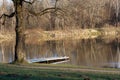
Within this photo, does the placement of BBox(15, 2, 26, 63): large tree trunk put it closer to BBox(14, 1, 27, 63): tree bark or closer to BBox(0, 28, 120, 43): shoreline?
BBox(14, 1, 27, 63): tree bark

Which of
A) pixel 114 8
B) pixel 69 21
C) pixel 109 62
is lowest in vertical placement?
pixel 109 62

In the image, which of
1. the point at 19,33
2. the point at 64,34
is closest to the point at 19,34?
the point at 19,33

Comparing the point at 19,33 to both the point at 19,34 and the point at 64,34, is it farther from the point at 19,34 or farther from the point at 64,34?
the point at 64,34

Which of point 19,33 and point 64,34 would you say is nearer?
point 19,33

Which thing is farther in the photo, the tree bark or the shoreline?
the shoreline

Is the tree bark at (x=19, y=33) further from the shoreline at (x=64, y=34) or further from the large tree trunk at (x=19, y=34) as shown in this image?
the shoreline at (x=64, y=34)

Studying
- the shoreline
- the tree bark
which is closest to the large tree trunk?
the tree bark

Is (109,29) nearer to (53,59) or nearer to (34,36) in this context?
(34,36)

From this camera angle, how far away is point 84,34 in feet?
220

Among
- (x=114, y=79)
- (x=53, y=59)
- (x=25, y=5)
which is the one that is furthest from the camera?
(x=53, y=59)

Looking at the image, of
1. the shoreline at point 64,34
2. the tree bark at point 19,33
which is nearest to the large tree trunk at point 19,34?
the tree bark at point 19,33

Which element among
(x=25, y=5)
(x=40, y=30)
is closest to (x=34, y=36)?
(x=40, y=30)

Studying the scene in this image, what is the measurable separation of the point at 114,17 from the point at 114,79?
233ft

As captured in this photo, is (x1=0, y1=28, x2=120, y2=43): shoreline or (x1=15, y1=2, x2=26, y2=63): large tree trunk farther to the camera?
(x1=0, y1=28, x2=120, y2=43): shoreline
